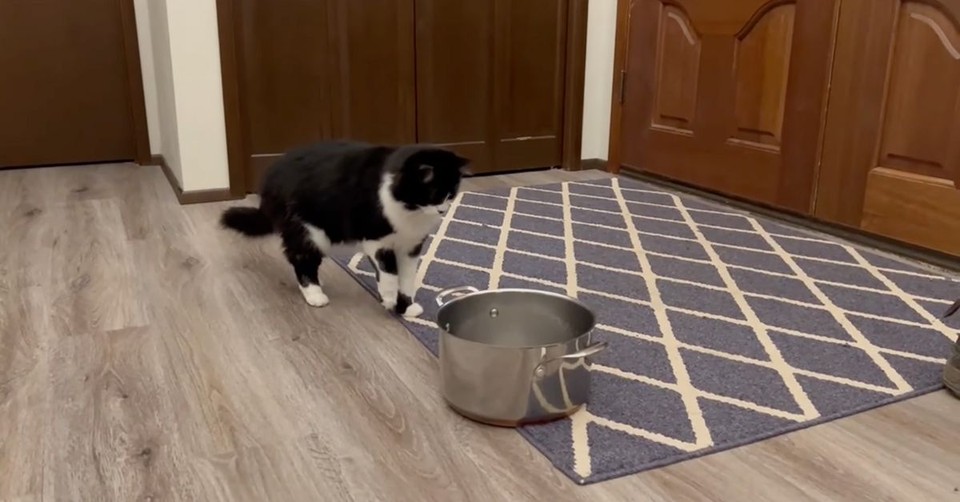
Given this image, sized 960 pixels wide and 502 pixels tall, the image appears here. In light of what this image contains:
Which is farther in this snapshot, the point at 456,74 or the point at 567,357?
the point at 456,74

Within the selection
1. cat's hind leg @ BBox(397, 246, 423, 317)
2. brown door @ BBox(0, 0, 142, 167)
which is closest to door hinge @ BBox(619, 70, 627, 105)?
cat's hind leg @ BBox(397, 246, 423, 317)

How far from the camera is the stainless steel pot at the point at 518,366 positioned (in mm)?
1271

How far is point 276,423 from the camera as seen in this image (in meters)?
1.36

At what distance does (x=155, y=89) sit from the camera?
3.58m

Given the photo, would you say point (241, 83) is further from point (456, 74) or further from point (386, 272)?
point (386, 272)

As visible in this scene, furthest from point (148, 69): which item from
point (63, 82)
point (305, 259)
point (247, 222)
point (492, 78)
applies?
point (305, 259)

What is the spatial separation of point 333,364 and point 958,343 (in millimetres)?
1181

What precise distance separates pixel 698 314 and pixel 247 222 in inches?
45.6

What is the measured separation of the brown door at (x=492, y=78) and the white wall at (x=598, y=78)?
12 centimetres

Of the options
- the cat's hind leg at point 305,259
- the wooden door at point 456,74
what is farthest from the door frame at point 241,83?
the cat's hind leg at point 305,259

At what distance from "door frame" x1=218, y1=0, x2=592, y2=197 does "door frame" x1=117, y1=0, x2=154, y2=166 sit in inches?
36.4

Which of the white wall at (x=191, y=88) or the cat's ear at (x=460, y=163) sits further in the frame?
the white wall at (x=191, y=88)

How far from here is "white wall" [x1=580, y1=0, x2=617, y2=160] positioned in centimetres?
341

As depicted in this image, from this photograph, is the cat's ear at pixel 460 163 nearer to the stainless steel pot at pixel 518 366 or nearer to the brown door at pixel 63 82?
the stainless steel pot at pixel 518 366
